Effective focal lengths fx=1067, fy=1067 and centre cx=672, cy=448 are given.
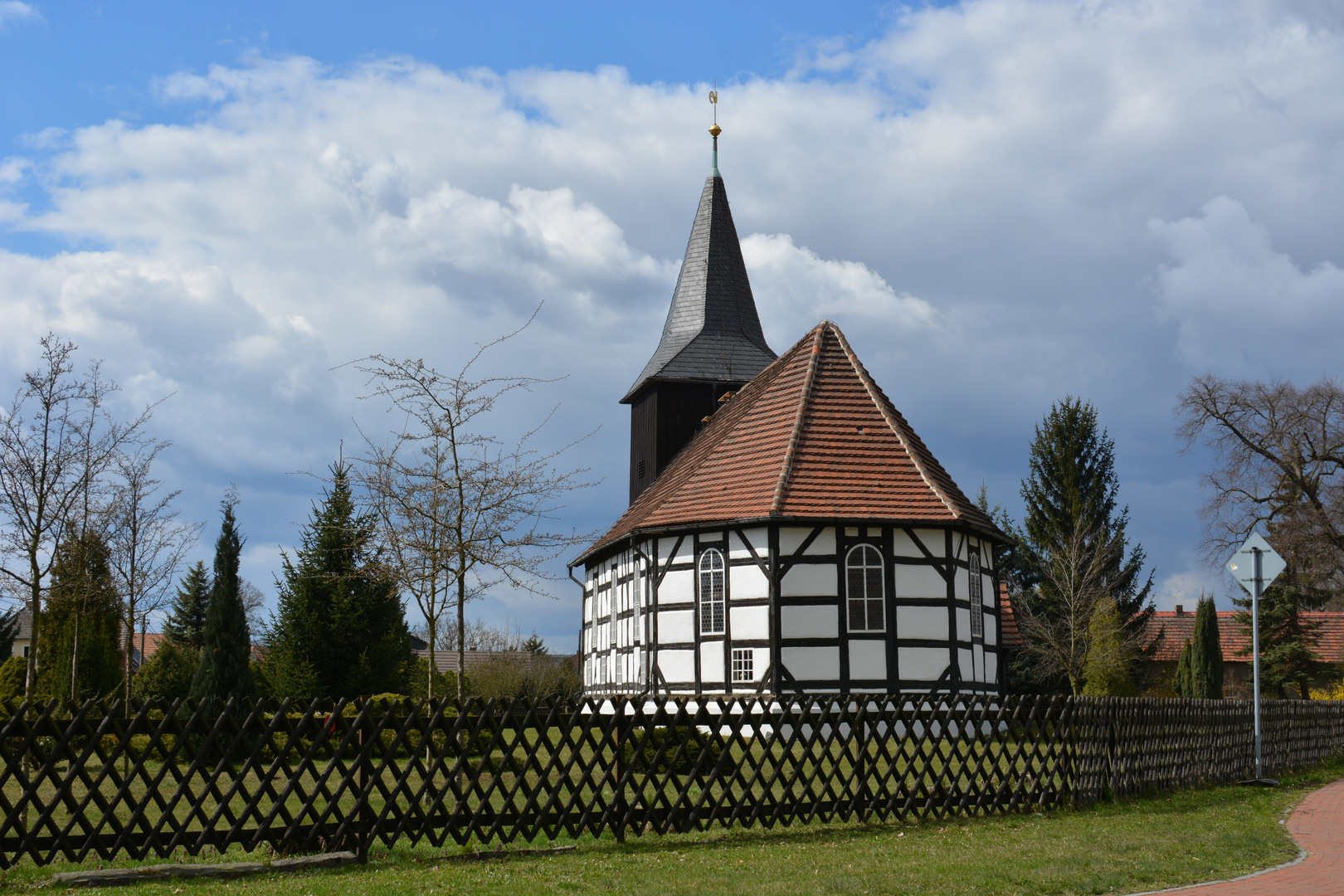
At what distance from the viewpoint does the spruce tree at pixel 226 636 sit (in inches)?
872

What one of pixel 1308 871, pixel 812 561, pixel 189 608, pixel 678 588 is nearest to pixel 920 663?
pixel 812 561

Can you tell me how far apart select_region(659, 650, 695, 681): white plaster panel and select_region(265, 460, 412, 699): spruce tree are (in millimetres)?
7070

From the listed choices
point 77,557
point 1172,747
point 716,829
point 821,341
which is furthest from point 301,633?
point 1172,747

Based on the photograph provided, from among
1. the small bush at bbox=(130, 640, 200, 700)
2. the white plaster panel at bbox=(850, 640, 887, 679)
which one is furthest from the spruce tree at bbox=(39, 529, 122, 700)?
the white plaster panel at bbox=(850, 640, 887, 679)

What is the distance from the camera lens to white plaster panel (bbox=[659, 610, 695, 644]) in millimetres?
21266

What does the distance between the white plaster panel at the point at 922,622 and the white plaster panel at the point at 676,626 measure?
404 centimetres

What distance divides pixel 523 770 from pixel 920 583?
1264 cm

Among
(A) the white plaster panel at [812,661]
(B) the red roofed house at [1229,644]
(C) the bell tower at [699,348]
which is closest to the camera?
(A) the white plaster panel at [812,661]

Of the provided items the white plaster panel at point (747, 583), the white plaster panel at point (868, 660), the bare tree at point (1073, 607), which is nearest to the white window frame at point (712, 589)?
the white plaster panel at point (747, 583)

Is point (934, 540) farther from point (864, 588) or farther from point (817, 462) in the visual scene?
point (817, 462)

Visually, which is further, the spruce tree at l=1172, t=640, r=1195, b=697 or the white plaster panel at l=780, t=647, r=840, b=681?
the spruce tree at l=1172, t=640, r=1195, b=697

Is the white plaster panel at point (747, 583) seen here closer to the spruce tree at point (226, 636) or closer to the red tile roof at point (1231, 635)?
the spruce tree at point (226, 636)

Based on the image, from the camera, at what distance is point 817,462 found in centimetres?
2114

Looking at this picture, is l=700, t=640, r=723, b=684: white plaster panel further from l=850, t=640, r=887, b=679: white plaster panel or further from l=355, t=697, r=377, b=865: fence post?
l=355, t=697, r=377, b=865: fence post
